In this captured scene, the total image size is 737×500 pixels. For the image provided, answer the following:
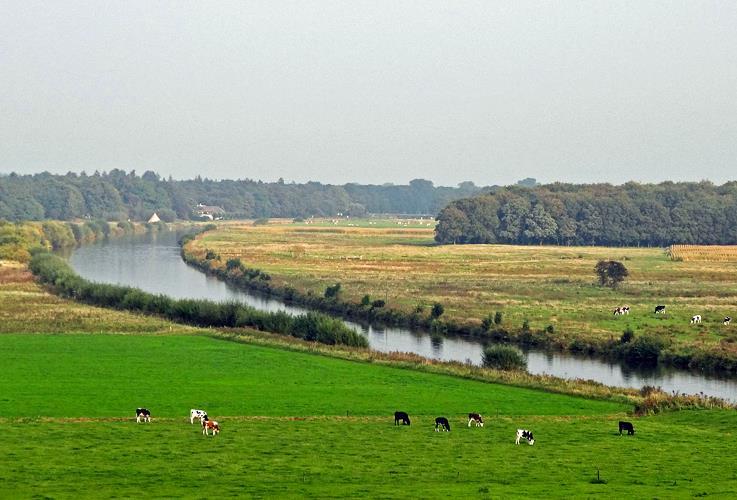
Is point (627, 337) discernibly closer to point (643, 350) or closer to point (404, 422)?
point (643, 350)

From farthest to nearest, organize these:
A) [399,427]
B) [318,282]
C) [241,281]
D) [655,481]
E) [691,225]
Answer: [691,225], [241,281], [318,282], [399,427], [655,481]

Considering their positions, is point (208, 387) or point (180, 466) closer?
point (180, 466)

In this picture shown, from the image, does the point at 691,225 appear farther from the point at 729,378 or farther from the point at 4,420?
the point at 4,420

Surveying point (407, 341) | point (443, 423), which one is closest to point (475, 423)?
point (443, 423)

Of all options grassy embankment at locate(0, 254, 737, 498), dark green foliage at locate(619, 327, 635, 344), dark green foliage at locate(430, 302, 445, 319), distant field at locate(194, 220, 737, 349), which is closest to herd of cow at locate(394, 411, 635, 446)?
grassy embankment at locate(0, 254, 737, 498)

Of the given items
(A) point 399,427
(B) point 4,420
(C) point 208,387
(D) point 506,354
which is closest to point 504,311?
(D) point 506,354

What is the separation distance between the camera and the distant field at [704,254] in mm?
125312

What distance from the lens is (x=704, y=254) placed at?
13312cm

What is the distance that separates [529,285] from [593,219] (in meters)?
83.9

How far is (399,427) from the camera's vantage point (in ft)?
109

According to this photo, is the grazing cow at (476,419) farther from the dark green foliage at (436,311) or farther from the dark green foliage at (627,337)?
the dark green foliage at (436,311)

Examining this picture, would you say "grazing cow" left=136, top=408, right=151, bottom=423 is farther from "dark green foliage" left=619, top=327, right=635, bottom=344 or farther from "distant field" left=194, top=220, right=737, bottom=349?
"distant field" left=194, top=220, right=737, bottom=349

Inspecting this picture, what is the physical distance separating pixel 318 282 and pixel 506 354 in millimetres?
46992

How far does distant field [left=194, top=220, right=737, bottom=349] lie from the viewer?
65.5 meters
